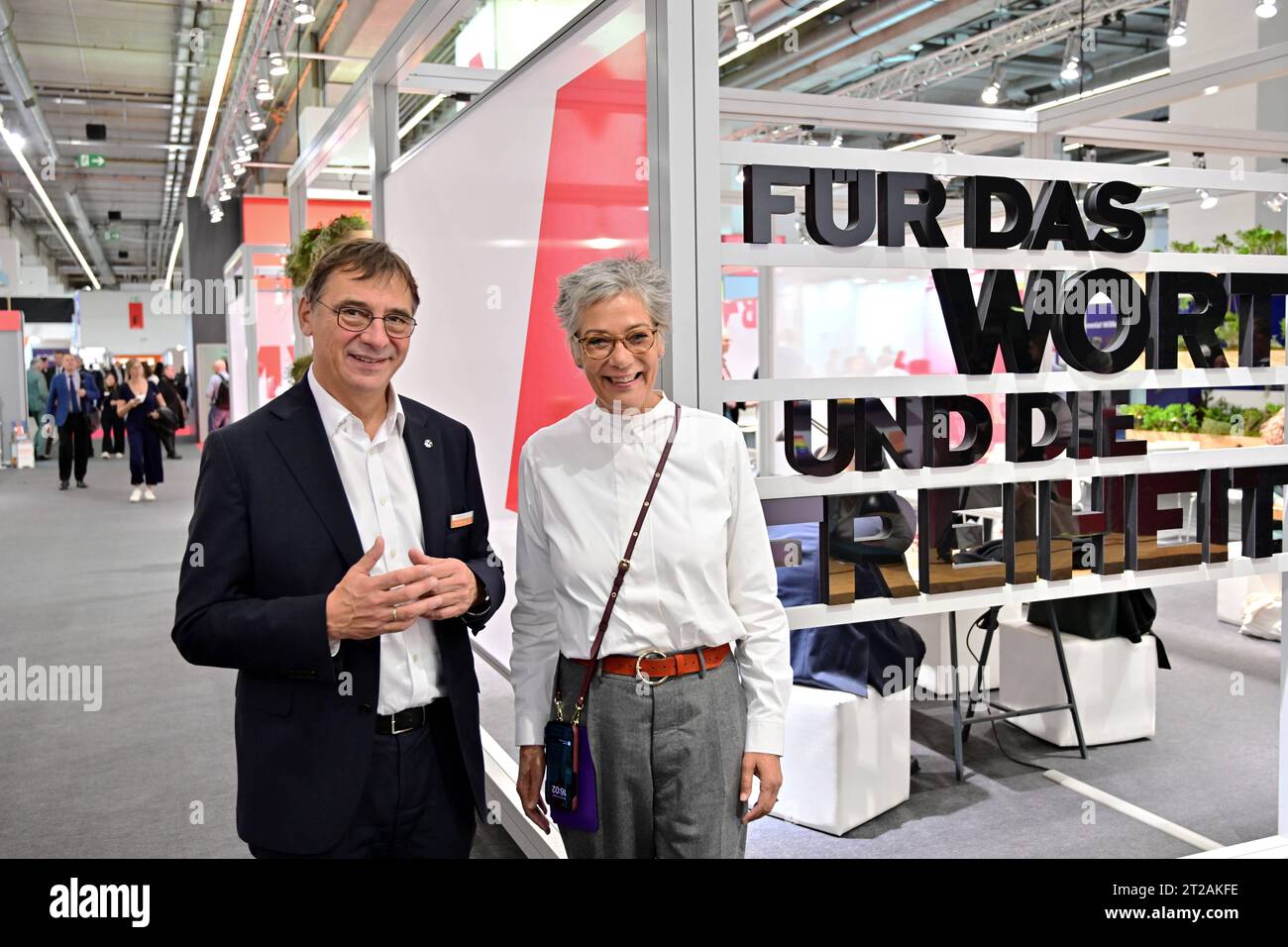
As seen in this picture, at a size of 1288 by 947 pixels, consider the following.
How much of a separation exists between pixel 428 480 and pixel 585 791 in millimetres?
575

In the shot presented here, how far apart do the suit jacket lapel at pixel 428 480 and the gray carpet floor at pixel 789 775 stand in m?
1.93

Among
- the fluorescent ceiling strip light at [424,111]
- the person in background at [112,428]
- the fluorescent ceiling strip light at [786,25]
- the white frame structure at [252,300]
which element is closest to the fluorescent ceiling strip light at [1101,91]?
the fluorescent ceiling strip light at [786,25]

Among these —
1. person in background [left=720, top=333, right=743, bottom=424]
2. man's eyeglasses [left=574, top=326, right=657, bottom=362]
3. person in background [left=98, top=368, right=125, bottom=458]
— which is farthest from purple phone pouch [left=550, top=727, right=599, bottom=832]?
person in background [left=98, top=368, right=125, bottom=458]

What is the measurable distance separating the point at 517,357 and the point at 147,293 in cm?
3806

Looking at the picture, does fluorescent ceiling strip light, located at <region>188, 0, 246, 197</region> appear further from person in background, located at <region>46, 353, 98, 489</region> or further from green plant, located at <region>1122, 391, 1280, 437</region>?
green plant, located at <region>1122, 391, 1280, 437</region>

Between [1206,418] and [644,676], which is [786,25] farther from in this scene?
[644,676]

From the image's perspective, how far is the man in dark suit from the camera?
1554 millimetres

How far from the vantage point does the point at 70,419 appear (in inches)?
529

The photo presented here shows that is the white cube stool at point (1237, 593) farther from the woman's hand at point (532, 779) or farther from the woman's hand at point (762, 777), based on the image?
the woman's hand at point (532, 779)

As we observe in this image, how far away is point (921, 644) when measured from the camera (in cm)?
389

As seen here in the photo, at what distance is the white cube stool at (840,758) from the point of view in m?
3.50
